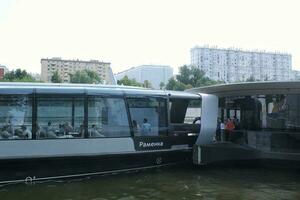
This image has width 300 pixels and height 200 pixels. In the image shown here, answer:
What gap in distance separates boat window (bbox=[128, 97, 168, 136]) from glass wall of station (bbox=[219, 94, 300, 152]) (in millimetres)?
3860

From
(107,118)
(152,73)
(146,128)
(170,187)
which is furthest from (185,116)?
(152,73)

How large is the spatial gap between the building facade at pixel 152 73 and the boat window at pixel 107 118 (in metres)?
95.7

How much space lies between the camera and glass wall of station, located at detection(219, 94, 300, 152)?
14.8 meters

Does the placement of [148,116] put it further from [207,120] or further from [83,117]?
[207,120]

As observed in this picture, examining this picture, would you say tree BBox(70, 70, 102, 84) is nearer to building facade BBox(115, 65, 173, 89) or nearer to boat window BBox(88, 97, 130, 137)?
building facade BBox(115, 65, 173, 89)

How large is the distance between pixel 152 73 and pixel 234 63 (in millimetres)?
25492

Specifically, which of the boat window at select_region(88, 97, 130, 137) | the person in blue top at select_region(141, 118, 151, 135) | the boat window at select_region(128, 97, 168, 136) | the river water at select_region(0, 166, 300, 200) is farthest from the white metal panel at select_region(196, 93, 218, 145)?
the boat window at select_region(88, 97, 130, 137)

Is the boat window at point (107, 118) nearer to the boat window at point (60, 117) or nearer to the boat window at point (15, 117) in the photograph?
the boat window at point (60, 117)

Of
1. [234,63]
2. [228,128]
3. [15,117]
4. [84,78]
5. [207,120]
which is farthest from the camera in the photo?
[234,63]

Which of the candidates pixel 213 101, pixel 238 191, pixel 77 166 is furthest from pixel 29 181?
pixel 213 101

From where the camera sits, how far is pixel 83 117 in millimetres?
12203

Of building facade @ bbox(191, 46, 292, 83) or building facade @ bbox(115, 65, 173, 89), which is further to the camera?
building facade @ bbox(191, 46, 292, 83)

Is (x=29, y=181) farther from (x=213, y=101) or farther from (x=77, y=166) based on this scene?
(x=213, y=101)

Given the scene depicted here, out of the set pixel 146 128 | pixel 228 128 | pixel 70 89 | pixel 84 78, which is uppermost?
pixel 84 78
